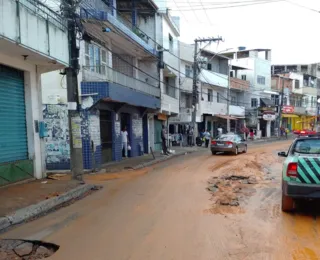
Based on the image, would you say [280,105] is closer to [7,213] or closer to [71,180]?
[71,180]

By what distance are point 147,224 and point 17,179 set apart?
247 inches

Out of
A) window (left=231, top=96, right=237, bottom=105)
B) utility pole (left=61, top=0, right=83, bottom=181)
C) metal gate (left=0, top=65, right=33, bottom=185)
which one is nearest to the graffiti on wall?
metal gate (left=0, top=65, right=33, bottom=185)

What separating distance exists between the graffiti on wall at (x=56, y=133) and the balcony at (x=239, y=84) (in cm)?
3514

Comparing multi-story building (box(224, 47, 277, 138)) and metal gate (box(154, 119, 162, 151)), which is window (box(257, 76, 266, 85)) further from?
metal gate (box(154, 119, 162, 151))

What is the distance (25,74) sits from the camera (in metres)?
12.2

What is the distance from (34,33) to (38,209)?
505 cm

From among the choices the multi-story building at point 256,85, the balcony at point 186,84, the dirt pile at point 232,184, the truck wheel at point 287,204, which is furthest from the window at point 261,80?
the truck wheel at point 287,204

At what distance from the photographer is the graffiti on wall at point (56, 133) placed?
1502 cm

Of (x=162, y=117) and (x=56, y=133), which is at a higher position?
(x=162, y=117)

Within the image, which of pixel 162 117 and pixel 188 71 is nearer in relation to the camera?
pixel 162 117

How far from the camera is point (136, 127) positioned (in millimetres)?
23703

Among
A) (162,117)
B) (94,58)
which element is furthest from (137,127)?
(94,58)

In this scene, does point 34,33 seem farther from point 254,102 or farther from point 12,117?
point 254,102

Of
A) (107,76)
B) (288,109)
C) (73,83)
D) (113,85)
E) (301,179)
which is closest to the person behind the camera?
(301,179)
